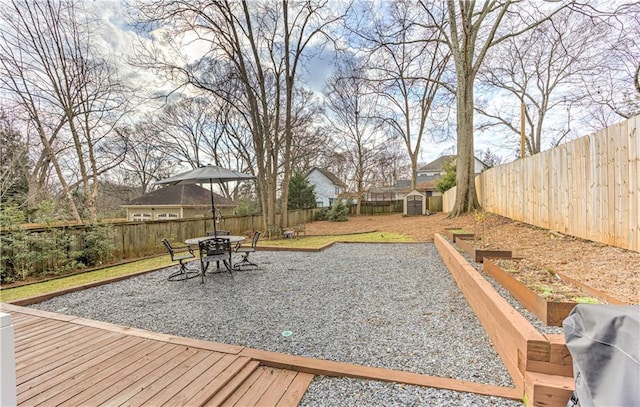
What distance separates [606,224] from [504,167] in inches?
196

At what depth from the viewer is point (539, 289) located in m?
3.12

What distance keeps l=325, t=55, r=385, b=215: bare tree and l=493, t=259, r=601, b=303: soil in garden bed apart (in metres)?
18.4

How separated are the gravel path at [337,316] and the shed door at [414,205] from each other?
14.2m

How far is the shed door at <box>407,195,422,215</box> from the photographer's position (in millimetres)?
20047

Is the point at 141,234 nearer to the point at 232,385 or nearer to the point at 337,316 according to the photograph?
the point at 337,316

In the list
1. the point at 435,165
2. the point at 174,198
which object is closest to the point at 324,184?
the point at 435,165

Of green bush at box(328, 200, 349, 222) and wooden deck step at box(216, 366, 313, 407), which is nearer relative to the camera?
wooden deck step at box(216, 366, 313, 407)

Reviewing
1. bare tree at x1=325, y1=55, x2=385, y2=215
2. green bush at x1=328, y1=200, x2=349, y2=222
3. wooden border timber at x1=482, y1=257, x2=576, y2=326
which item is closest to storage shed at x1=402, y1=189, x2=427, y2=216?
green bush at x1=328, y1=200, x2=349, y2=222

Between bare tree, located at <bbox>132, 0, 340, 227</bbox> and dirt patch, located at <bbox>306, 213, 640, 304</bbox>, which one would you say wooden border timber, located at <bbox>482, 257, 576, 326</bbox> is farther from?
bare tree, located at <bbox>132, 0, 340, 227</bbox>

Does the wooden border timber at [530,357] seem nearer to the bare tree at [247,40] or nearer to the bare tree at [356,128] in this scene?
the bare tree at [247,40]

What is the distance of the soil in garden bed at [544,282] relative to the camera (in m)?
2.83

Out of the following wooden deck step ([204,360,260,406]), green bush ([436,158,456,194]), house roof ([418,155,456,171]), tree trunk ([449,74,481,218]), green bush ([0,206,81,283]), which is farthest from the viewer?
house roof ([418,155,456,171])

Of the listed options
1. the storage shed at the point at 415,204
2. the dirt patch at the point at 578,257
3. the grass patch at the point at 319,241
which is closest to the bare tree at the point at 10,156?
the grass patch at the point at 319,241

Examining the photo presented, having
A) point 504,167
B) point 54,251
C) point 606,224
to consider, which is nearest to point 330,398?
point 606,224
